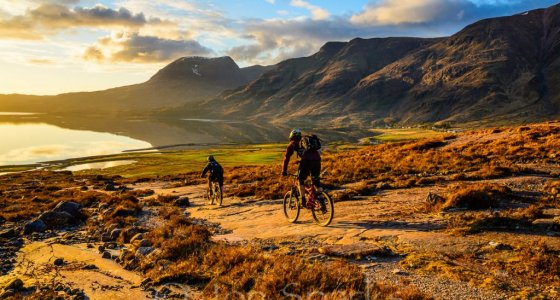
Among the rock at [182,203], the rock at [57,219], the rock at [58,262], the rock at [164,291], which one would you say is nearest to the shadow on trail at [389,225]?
the rock at [164,291]

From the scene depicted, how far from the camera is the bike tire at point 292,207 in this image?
50.4ft

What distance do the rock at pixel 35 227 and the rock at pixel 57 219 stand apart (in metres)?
0.51

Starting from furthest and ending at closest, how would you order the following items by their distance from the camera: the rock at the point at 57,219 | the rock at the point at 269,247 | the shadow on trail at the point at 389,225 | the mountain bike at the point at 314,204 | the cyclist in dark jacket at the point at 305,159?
the rock at the point at 57,219 → the mountain bike at the point at 314,204 → the cyclist in dark jacket at the point at 305,159 → the shadow on trail at the point at 389,225 → the rock at the point at 269,247

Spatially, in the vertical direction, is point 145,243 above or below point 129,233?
above

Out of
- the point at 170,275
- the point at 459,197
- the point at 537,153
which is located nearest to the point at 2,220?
the point at 170,275

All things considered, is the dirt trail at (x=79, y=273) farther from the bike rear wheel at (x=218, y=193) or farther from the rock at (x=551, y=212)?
the rock at (x=551, y=212)

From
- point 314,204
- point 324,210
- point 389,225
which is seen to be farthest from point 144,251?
point 389,225

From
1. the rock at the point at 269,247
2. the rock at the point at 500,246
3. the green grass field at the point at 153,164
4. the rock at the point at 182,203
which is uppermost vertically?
the rock at the point at 500,246

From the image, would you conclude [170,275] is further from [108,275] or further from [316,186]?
[316,186]

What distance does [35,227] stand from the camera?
19.6 m

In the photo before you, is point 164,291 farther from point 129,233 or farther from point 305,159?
point 129,233

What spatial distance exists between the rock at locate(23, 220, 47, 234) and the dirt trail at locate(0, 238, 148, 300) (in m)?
3.49

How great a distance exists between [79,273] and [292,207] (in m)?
7.78

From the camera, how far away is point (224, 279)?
953cm
